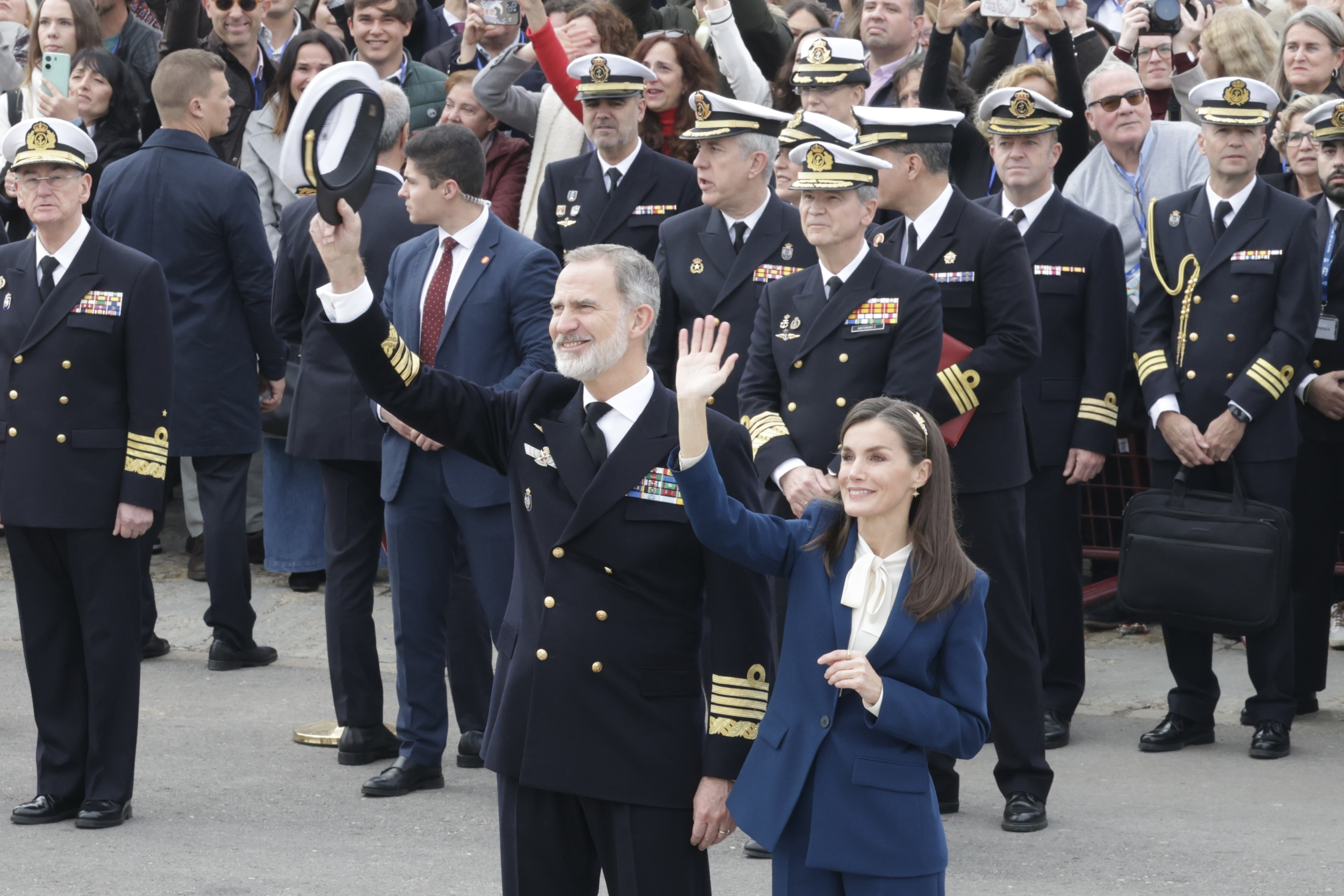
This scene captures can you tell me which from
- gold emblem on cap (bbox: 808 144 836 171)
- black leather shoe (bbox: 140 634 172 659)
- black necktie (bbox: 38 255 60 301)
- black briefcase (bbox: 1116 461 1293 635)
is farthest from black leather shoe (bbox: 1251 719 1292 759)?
black leather shoe (bbox: 140 634 172 659)

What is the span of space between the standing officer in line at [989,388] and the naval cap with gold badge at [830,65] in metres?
1.28

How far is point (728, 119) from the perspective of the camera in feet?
20.9

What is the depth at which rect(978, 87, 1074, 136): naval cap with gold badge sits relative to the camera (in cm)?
645

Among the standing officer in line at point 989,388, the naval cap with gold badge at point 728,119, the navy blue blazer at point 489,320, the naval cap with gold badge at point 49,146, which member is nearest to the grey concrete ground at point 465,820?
the standing officer in line at point 989,388

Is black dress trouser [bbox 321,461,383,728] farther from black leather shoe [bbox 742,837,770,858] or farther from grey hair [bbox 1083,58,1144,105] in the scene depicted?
grey hair [bbox 1083,58,1144,105]

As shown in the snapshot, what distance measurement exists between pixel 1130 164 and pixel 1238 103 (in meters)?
1.25

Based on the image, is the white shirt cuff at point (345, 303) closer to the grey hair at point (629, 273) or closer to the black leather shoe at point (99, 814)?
the grey hair at point (629, 273)

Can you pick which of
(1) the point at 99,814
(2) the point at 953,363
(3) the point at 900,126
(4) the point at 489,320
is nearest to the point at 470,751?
(1) the point at 99,814

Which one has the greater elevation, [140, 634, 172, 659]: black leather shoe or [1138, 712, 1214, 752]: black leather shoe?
[1138, 712, 1214, 752]: black leather shoe

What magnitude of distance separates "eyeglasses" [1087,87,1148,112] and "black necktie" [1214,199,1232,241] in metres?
1.04

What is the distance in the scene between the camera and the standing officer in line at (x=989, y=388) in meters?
5.75

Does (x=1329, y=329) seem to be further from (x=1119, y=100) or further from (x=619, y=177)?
(x=619, y=177)

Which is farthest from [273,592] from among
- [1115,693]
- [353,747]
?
[1115,693]

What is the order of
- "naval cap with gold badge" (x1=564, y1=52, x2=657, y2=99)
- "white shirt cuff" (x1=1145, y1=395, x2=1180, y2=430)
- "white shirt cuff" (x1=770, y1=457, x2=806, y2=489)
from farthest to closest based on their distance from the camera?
"naval cap with gold badge" (x1=564, y1=52, x2=657, y2=99), "white shirt cuff" (x1=1145, y1=395, x2=1180, y2=430), "white shirt cuff" (x1=770, y1=457, x2=806, y2=489)
